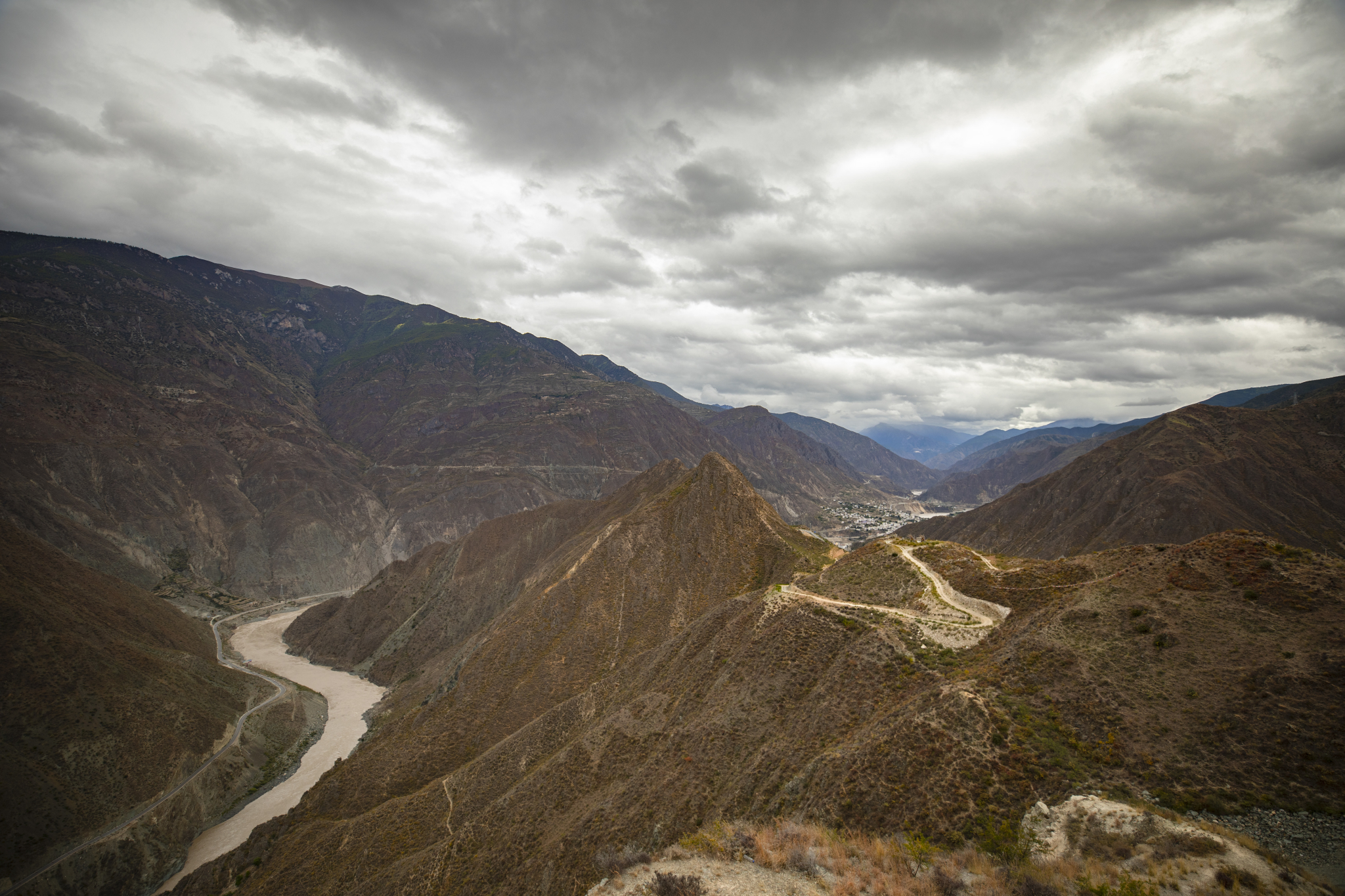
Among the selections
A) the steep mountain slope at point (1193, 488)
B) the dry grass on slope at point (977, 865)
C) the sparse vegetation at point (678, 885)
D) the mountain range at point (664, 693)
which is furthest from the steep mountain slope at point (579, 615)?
the steep mountain slope at point (1193, 488)

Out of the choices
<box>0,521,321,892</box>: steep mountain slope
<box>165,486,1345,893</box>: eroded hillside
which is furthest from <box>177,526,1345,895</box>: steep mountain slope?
<box>0,521,321,892</box>: steep mountain slope

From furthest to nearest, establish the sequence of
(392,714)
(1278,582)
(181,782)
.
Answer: (392,714), (181,782), (1278,582)

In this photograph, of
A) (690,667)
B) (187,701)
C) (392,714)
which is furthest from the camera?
(392,714)

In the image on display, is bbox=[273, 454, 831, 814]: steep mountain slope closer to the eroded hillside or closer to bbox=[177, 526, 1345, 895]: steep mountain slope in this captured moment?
the eroded hillside

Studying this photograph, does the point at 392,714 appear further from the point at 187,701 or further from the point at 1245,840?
the point at 1245,840

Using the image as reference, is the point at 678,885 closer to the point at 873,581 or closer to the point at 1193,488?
the point at 873,581

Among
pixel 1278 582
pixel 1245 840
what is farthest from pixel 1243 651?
pixel 1245 840

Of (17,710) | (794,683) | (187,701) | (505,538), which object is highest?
(794,683)

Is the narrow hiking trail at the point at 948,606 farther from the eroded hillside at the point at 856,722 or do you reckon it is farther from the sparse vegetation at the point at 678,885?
the sparse vegetation at the point at 678,885
